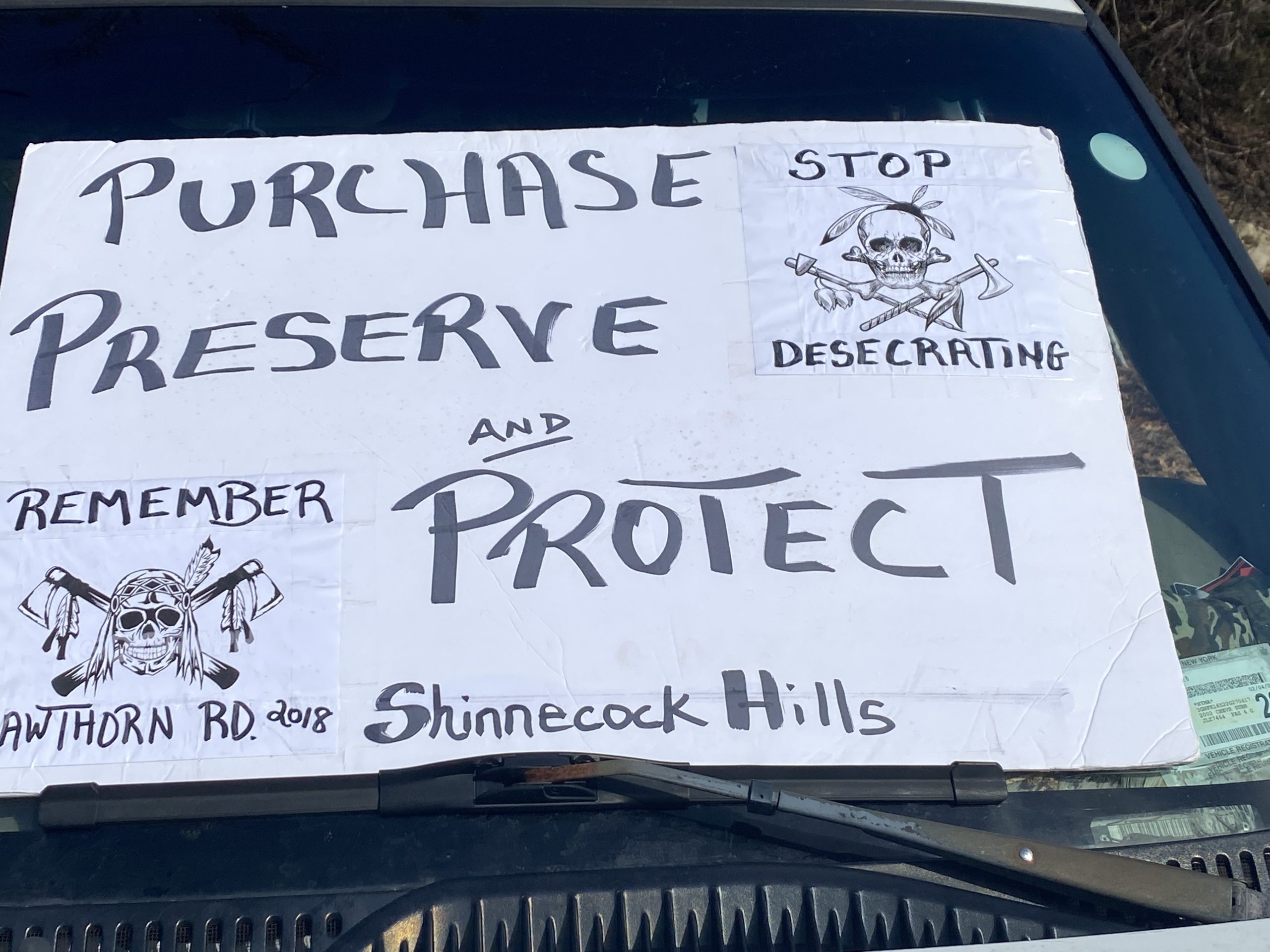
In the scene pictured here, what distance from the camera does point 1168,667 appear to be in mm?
1591

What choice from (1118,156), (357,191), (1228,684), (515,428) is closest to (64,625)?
(515,428)

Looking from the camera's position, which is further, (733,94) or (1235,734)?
(733,94)

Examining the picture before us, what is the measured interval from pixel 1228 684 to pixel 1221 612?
11cm

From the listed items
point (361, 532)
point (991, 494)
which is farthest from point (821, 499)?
point (361, 532)

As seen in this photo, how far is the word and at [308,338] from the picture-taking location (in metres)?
1.71

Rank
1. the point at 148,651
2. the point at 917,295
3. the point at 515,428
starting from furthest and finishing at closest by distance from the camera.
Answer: the point at 917,295 < the point at 515,428 < the point at 148,651

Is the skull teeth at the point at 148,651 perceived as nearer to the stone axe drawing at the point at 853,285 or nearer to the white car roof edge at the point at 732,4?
the stone axe drawing at the point at 853,285

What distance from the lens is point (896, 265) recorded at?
5.94 ft

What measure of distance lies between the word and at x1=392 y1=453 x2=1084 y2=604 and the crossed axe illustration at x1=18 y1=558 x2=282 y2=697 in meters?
0.20

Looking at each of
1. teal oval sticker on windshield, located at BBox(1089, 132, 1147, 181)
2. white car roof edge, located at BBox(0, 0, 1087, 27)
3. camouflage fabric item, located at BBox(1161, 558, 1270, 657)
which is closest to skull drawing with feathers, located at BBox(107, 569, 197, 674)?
white car roof edge, located at BBox(0, 0, 1087, 27)

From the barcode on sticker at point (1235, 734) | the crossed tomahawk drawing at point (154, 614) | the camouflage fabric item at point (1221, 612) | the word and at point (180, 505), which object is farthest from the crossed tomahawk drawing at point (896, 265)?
the crossed tomahawk drawing at point (154, 614)

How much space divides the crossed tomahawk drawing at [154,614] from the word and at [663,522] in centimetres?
23

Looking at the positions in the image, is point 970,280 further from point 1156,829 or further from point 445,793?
point 445,793

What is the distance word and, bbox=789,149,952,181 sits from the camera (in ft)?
6.21
